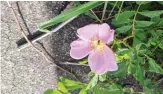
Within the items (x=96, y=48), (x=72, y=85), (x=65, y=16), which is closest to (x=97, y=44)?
(x=96, y=48)

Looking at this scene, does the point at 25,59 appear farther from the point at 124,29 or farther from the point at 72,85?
the point at 124,29

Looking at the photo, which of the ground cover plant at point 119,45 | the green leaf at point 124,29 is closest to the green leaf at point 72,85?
the ground cover plant at point 119,45

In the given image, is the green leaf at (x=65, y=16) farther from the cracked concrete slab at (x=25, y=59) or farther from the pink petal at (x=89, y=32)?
the cracked concrete slab at (x=25, y=59)

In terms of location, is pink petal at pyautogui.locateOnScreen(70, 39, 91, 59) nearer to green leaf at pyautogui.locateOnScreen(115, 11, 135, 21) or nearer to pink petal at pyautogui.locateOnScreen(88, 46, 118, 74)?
pink petal at pyautogui.locateOnScreen(88, 46, 118, 74)

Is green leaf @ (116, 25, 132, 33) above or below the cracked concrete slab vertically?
above

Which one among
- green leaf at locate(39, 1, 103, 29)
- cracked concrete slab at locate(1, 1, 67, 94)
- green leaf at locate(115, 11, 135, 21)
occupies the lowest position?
cracked concrete slab at locate(1, 1, 67, 94)

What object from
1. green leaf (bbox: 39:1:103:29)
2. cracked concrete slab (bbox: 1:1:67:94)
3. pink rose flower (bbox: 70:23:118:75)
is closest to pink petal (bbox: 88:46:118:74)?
pink rose flower (bbox: 70:23:118:75)

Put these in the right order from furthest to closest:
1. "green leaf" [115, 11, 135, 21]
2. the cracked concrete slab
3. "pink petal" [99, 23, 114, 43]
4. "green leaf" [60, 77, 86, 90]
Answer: the cracked concrete slab, "green leaf" [60, 77, 86, 90], "green leaf" [115, 11, 135, 21], "pink petal" [99, 23, 114, 43]

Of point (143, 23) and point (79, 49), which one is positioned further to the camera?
point (143, 23)
